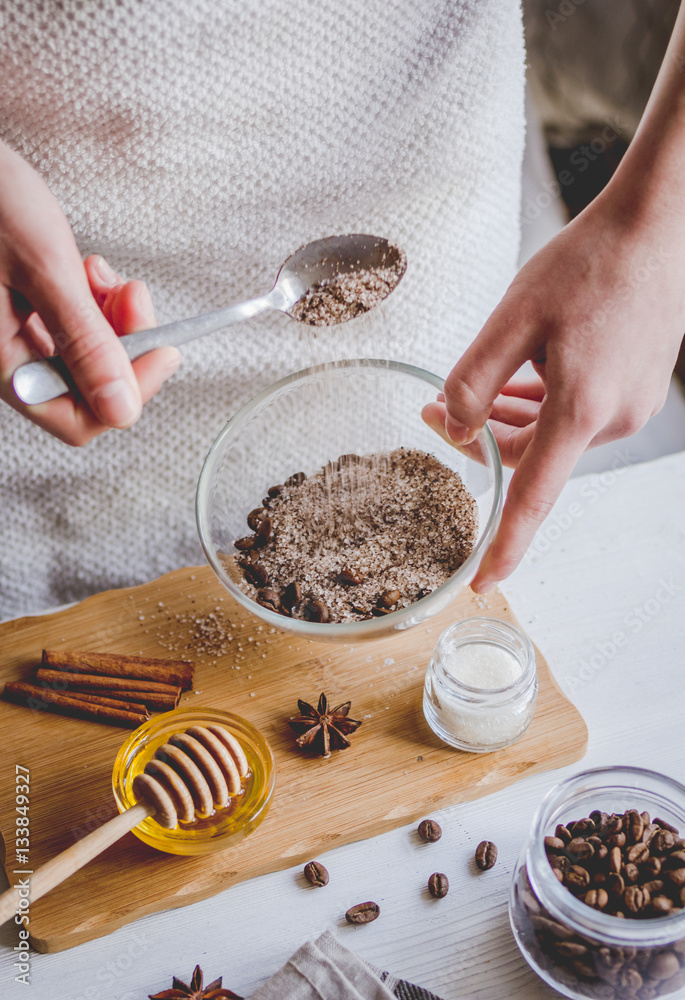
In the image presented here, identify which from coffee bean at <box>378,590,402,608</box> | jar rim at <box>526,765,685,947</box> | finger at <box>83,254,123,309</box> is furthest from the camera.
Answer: finger at <box>83,254,123,309</box>

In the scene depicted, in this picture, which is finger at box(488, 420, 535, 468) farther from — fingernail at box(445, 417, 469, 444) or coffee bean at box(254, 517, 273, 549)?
coffee bean at box(254, 517, 273, 549)

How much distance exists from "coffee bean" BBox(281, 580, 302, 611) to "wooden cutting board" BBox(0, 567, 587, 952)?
173mm

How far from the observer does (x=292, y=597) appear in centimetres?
106

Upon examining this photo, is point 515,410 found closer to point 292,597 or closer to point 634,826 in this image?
point 292,597

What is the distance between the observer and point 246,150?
1.13 meters

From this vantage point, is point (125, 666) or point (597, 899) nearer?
point (597, 899)

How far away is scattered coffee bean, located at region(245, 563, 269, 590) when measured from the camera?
1.08 m

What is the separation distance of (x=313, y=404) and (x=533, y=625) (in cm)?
49

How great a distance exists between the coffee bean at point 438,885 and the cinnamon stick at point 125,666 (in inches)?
17.1

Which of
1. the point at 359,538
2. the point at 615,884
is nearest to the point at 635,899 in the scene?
the point at 615,884

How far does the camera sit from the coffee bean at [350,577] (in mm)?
1060

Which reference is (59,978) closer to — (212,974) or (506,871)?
(212,974)

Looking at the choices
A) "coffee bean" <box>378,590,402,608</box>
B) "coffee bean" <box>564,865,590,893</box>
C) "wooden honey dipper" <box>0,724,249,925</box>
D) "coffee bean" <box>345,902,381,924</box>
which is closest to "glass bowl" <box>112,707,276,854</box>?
"wooden honey dipper" <box>0,724,249,925</box>

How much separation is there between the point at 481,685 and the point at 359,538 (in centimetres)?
26
